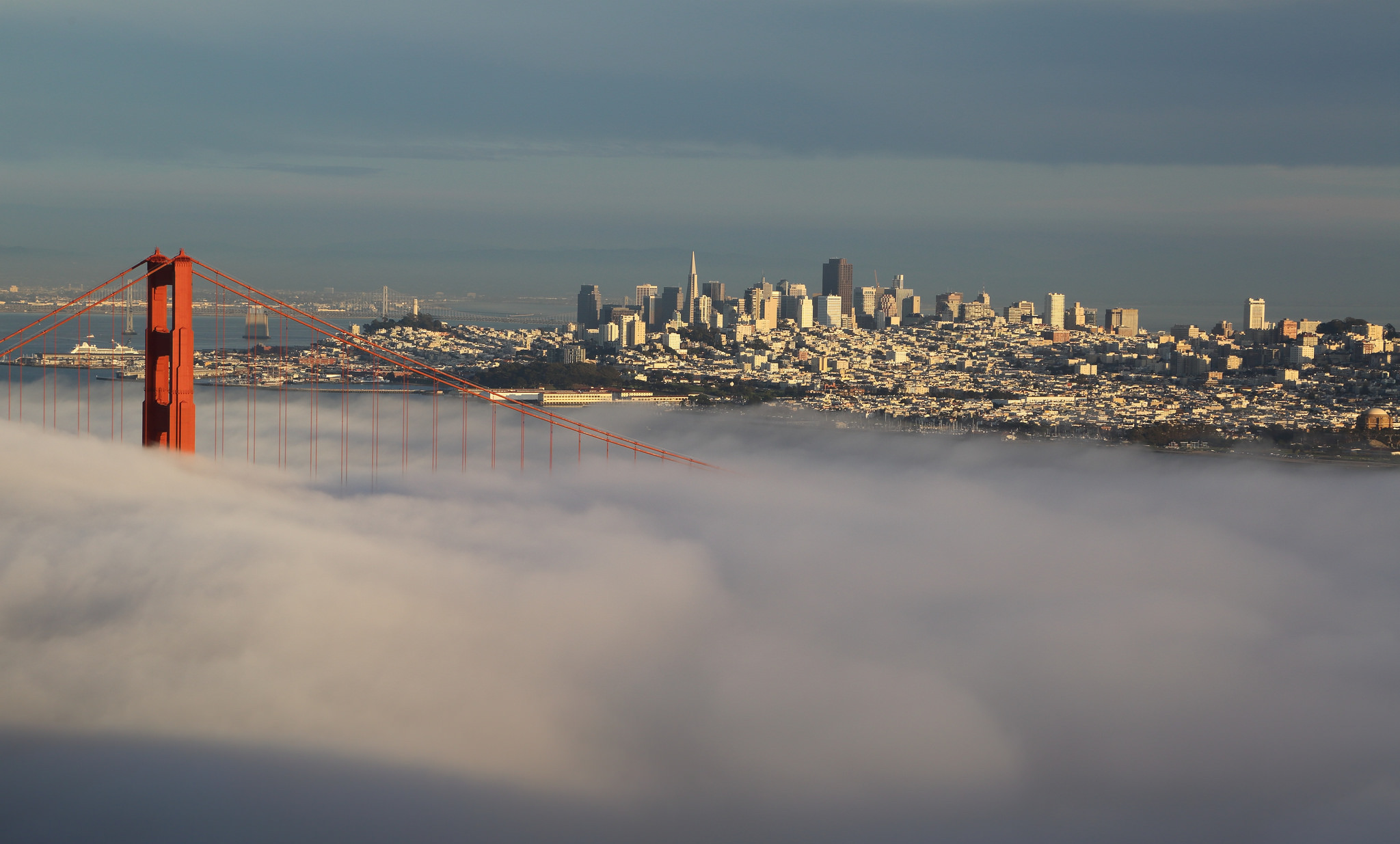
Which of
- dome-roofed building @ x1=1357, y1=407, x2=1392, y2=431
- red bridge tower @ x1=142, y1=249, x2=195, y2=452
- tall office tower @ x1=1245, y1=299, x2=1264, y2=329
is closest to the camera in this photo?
red bridge tower @ x1=142, y1=249, x2=195, y2=452

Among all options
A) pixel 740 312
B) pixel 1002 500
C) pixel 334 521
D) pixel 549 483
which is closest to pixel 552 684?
pixel 334 521

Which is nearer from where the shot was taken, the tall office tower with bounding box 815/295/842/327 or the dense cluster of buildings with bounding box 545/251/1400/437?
the dense cluster of buildings with bounding box 545/251/1400/437

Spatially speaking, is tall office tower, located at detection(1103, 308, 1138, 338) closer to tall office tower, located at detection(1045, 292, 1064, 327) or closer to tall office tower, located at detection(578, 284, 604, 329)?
tall office tower, located at detection(1045, 292, 1064, 327)

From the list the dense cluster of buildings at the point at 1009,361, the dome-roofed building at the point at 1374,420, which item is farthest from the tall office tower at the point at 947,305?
the dome-roofed building at the point at 1374,420

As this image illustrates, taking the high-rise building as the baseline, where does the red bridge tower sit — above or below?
below

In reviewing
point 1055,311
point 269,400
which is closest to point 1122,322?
point 1055,311

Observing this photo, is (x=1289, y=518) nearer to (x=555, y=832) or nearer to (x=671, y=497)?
(x=671, y=497)

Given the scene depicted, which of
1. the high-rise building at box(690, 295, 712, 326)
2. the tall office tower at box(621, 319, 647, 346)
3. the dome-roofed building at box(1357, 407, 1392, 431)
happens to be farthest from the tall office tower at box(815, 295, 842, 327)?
the dome-roofed building at box(1357, 407, 1392, 431)

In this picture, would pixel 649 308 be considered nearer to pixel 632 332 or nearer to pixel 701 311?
pixel 701 311
